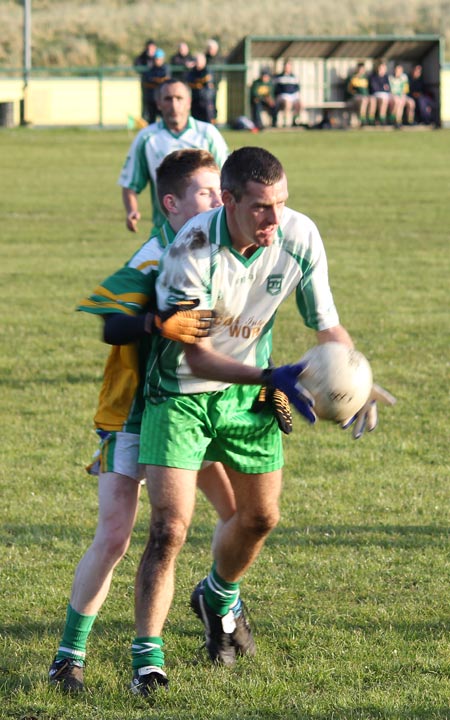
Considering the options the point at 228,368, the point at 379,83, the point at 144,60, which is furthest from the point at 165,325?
the point at 379,83

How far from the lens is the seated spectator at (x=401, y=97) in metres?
37.8


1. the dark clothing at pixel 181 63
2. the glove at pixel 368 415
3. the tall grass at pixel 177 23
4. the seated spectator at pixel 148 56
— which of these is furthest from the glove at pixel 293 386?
the tall grass at pixel 177 23

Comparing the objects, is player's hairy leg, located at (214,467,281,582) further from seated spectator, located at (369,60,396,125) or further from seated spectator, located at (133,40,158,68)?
seated spectator, located at (369,60,396,125)

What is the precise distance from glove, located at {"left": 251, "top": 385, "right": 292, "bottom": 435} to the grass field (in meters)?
0.93

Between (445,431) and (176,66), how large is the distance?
2891 cm

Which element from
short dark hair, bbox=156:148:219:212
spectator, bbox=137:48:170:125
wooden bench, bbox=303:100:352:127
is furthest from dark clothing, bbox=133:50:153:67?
short dark hair, bbox=156:148:219:212

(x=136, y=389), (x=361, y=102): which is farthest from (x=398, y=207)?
(x=361, y=102)

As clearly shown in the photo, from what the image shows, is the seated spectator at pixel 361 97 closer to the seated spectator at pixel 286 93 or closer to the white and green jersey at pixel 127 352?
the seated spectator at pixel 286 93

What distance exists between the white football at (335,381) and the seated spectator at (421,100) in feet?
119

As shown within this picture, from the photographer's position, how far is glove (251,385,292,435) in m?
4.18

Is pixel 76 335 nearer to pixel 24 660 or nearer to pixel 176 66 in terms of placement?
pixel 24 660

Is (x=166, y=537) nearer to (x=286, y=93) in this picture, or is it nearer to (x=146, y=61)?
(x=146, y=61)

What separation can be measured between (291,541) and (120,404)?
6.01 ft

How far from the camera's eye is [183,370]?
13.3 feet
